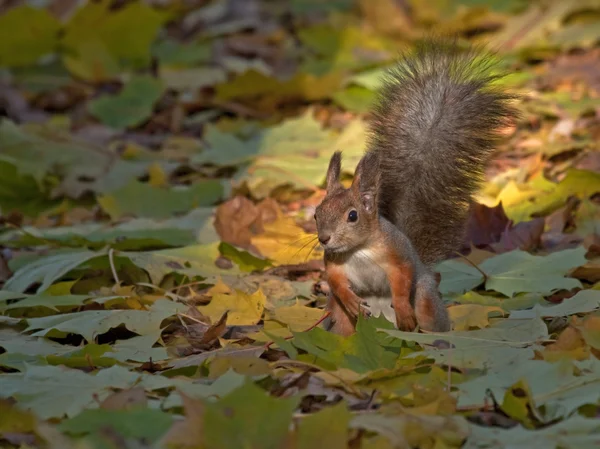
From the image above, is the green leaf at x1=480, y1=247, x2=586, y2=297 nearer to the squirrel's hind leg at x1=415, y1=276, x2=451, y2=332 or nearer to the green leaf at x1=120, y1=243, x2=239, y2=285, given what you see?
the squirrel's hind leg at x1=415, y1=276, x2=451, y2=332

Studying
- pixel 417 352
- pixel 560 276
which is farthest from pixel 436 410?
pixel 560 276

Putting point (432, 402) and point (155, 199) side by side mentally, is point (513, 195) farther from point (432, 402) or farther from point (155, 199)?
point (432, 402)

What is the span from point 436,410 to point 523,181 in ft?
6.94

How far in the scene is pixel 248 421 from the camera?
1.86m

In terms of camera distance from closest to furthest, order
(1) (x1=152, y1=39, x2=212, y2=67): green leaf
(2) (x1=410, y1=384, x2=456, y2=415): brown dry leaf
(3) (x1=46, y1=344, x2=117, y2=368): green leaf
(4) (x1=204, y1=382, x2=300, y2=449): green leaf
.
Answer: (4) (x1=204, y1=382, x2=300, y2=449): green leaf
(2) (x1=410, y1=384, x2=456, y2=415): brown dry leaf
(3) (x1=46, y1=344, x2=117, y2=368): green leaf
(1) (x1=152, y1=39, x2=212, y2=67): green leaf

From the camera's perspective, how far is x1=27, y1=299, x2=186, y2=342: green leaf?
2857 millimetres

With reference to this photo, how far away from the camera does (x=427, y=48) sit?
3.17 metres

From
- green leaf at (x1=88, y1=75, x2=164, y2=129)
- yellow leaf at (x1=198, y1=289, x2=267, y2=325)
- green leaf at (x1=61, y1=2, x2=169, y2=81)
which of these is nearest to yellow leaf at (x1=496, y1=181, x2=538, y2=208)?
yellow leaf at (x1=198, y1=289, x2=267, y2=325)

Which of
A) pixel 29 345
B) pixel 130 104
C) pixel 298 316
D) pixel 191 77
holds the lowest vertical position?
pixel 29 345

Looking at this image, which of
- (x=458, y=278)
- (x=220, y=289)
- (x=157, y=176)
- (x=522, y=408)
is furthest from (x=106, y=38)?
(x=522, y=408)

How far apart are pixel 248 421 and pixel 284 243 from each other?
5.80ft

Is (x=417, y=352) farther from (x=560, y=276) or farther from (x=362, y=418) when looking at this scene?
(x=560, y=276)

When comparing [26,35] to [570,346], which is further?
[26,35]

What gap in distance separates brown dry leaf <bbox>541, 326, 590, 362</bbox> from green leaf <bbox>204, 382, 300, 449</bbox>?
79cm
